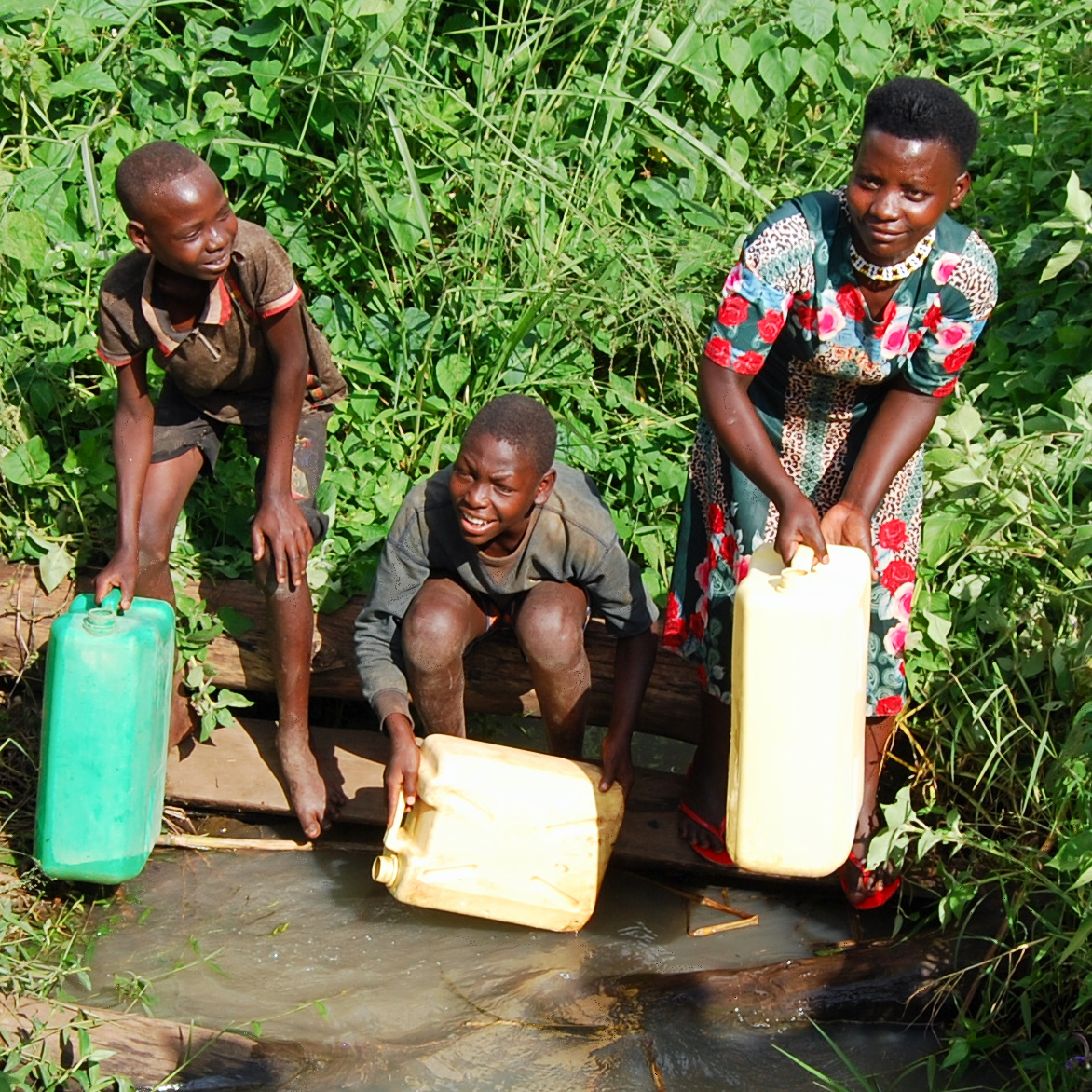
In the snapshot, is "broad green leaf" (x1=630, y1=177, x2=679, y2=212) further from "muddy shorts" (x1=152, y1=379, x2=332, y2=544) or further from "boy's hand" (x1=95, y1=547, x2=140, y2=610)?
"boy's hand" (x1=95, y1=547, x2=140, y2=610)

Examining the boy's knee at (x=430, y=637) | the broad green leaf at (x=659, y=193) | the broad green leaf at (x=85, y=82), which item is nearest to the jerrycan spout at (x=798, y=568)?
the boy's knee at (x=430, y=637)

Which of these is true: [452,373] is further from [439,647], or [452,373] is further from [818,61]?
[818,61]

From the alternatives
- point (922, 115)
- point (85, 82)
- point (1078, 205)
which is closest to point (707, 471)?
point (922, 115)

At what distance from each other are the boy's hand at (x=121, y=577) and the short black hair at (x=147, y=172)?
712 mm

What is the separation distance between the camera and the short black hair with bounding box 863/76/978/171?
237 cm

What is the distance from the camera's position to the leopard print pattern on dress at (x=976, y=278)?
2.58m

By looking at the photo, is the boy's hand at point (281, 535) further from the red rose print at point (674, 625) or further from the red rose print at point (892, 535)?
the red rose print at point (892, 535)

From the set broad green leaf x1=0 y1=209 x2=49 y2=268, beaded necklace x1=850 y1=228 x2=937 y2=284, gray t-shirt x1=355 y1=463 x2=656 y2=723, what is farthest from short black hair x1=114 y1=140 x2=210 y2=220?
beaded necklace x1=850 y1=228 x2=937 y2=284

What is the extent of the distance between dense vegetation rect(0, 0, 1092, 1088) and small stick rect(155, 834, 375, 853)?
1.90ft

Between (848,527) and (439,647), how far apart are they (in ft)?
2.95

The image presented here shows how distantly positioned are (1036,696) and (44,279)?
281 cm

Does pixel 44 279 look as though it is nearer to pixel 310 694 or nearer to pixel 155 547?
pixel 155 547

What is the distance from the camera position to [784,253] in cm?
255

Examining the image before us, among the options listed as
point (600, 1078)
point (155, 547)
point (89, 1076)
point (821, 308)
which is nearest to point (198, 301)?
point (155, 547)
